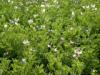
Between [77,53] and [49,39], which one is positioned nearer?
[77,53]

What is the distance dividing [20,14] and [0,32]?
2.23 feet

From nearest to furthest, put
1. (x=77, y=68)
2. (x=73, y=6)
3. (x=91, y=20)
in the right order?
(x=77, y=68), (x=91, y=20), (x=73, y=6)

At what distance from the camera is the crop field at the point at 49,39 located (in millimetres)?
3863

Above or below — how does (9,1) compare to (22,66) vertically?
above

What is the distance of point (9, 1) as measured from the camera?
5.83 meters

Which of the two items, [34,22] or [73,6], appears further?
[73,6]

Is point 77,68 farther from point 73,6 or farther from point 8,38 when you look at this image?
point 73,6

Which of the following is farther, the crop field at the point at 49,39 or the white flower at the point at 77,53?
the white flower at the point at 77,53

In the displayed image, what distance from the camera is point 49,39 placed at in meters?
4.43

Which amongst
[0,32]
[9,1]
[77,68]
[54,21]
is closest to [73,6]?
[54,21]

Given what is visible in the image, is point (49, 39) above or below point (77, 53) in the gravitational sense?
above

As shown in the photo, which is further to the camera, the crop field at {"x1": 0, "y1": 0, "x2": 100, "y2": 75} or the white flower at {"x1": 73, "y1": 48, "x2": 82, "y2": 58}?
the white flower at {"x1": 73, "y1": 48, "x2": 82, "y2": 58}

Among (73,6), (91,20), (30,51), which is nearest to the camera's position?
(30,51)

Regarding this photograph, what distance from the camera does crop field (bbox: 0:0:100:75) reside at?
3863mm
